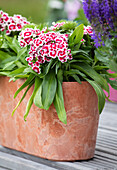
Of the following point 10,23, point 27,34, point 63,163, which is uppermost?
point 10,23

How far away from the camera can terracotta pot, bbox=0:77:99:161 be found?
1.36 m

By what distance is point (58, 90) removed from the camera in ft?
4.38

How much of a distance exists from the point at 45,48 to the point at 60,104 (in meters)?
0.27

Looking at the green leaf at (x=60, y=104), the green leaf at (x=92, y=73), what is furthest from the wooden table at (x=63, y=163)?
the green leaf at (x=92, y=73)

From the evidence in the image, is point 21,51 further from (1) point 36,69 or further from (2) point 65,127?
(2) point 65,127

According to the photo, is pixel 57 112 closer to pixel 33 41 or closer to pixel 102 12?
pixel 33 41

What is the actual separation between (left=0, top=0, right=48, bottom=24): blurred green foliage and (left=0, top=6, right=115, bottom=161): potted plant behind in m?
5.46

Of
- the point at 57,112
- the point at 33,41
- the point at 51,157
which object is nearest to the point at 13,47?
the point at 33,41

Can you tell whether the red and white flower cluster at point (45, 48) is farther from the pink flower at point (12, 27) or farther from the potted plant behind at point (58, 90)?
the pink flower at point (12, 27)

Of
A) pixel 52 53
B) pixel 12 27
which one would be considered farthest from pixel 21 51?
pixel 12 27

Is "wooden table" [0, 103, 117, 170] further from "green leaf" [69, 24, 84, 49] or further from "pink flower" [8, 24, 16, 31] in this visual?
"pink flower" [8, 24, 16, 31]

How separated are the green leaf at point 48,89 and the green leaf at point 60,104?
2cm

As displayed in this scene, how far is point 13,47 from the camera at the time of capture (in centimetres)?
154

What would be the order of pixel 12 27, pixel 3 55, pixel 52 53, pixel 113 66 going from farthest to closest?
pixel 12 27
pixel 3 55
pixel 52 53
pixel 113 66
